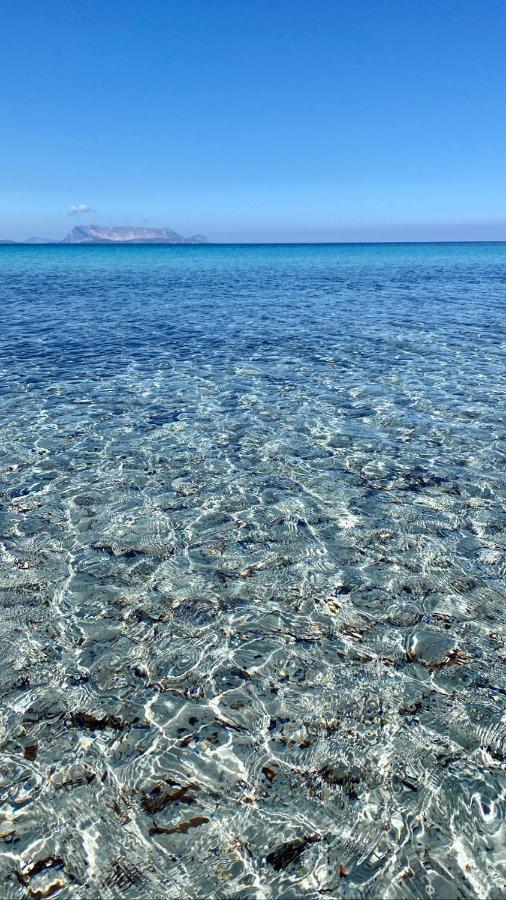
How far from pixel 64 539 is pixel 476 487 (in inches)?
266

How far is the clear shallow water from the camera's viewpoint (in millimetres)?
4074

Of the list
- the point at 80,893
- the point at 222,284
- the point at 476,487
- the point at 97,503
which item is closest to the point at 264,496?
the point at 97,503

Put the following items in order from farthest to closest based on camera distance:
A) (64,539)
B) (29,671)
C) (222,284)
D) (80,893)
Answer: (222,284), (64,539), (29,671), (80,893)

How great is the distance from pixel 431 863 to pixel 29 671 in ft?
13.2

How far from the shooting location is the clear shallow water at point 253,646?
4.07 meters

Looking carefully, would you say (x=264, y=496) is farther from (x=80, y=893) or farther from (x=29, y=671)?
(x=80, y=893)

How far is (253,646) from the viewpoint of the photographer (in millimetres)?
6098

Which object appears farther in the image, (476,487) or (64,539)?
(476,487)

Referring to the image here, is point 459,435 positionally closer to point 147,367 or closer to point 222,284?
point 147,367

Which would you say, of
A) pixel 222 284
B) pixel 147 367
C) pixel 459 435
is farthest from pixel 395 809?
pixel 222 284

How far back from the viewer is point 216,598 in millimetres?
6867

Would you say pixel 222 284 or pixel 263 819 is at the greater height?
pixel 222 284

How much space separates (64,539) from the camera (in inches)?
319

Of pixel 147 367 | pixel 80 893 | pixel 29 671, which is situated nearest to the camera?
pixel 80 893
